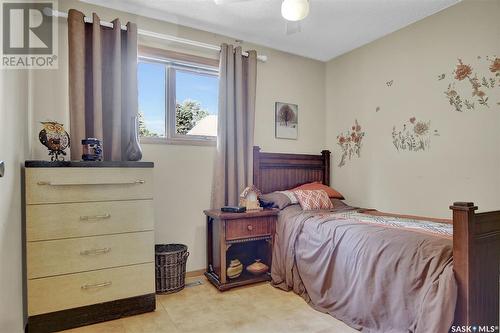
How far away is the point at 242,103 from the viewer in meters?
2.98

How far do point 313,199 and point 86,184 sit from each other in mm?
1947

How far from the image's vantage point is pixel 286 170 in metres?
3.36

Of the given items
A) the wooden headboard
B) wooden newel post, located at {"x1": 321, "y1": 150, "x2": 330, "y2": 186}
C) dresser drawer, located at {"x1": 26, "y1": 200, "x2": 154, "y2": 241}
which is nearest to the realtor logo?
dresser drawer, located at {"x1": 26, "y1": 200, "x2": 154, "y2": 241}

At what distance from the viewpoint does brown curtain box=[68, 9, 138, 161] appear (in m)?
2.24

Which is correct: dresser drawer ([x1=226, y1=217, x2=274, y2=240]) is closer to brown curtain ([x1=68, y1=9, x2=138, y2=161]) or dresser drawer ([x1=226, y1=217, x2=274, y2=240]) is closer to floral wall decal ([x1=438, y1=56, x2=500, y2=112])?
brown curtain ([x1=68, y1=9, x2=138, y2=161])

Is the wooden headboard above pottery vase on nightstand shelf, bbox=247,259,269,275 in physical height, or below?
above

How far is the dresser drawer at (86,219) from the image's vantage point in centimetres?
176

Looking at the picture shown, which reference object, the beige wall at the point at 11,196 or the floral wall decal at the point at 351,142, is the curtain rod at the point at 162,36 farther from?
the floral wall decal at the point at 351,142

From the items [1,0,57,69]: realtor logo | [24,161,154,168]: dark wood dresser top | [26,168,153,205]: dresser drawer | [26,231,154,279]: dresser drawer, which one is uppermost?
[1,0,57,69]: realtor logo

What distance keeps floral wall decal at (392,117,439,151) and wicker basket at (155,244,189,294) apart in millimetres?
2315

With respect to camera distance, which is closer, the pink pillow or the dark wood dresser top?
the dark wood dresser top

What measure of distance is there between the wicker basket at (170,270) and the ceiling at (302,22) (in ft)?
6.91

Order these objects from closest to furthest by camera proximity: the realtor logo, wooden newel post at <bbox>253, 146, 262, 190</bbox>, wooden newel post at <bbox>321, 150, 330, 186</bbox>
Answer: the realtor logo
wooden newel post at <bbox>253, 146, 262, 190</bbox>
wooden newel post at <bbox>321, 150, 330, 186</bbox>

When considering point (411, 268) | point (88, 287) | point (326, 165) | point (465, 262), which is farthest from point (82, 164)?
point (326, 165)
